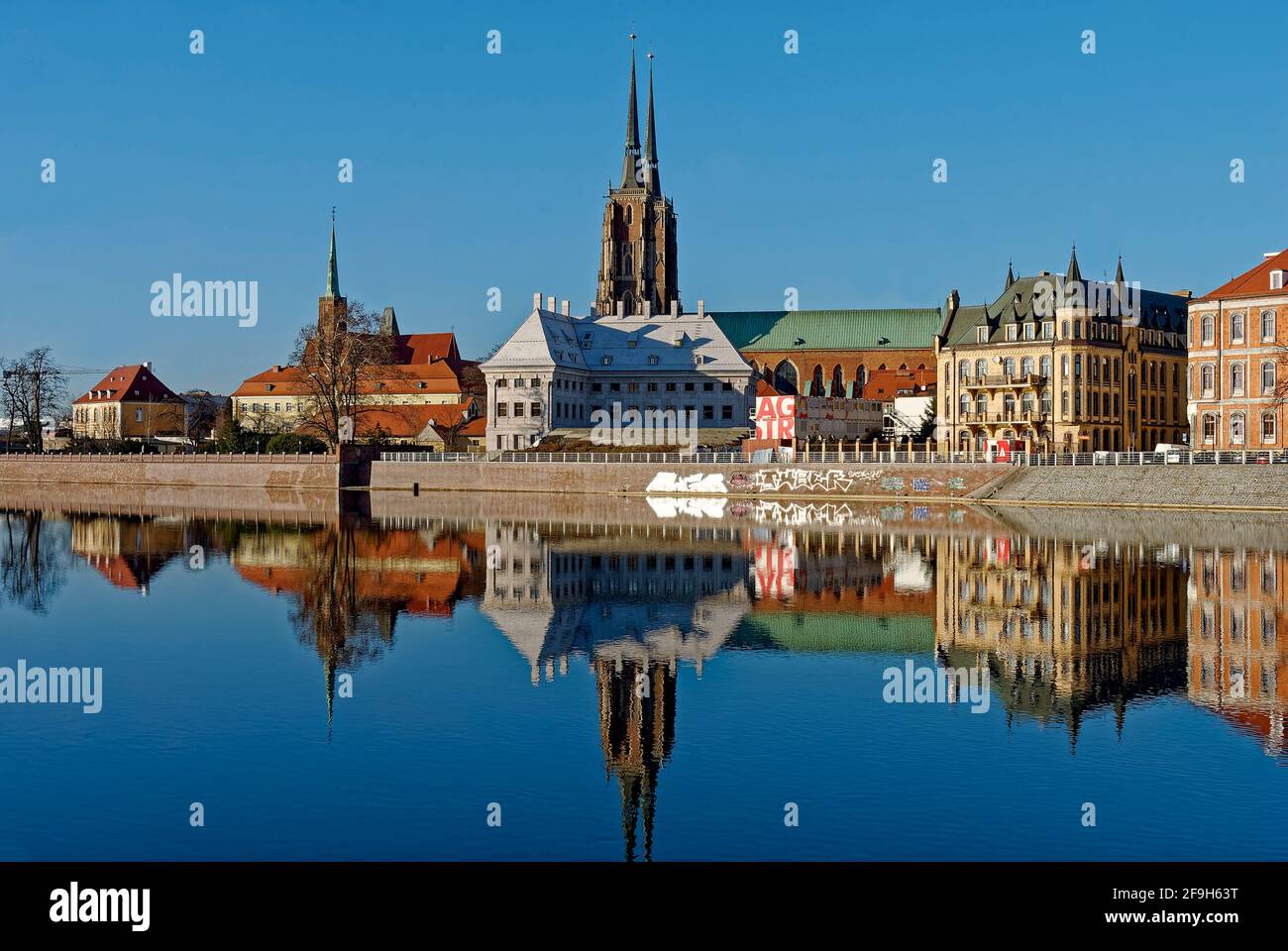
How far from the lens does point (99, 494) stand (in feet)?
366

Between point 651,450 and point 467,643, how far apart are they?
235 feet

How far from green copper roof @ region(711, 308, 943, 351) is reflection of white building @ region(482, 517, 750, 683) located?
101835 millimetres

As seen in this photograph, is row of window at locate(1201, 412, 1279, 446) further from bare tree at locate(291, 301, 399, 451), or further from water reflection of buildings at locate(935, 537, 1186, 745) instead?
bare tree at locate(291, 301, 399, 451)

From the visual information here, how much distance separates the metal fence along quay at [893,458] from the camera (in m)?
74.5

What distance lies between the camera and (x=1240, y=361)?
276ft

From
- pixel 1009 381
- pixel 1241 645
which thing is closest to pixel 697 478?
pixel 1009 381

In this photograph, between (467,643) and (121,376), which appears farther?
(121,376)

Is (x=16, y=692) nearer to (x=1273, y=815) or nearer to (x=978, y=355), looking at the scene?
(x=1273, y=815)

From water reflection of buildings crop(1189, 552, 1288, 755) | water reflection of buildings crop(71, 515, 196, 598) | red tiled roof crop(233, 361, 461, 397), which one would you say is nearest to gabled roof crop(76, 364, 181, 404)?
red tiled roof crop(233, 361, 461, 397)

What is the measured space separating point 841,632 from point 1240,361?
6077 cm

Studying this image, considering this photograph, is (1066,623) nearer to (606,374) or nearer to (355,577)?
(355,577)

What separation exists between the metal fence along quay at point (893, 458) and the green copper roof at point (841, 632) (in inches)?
1761

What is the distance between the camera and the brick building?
271ft
